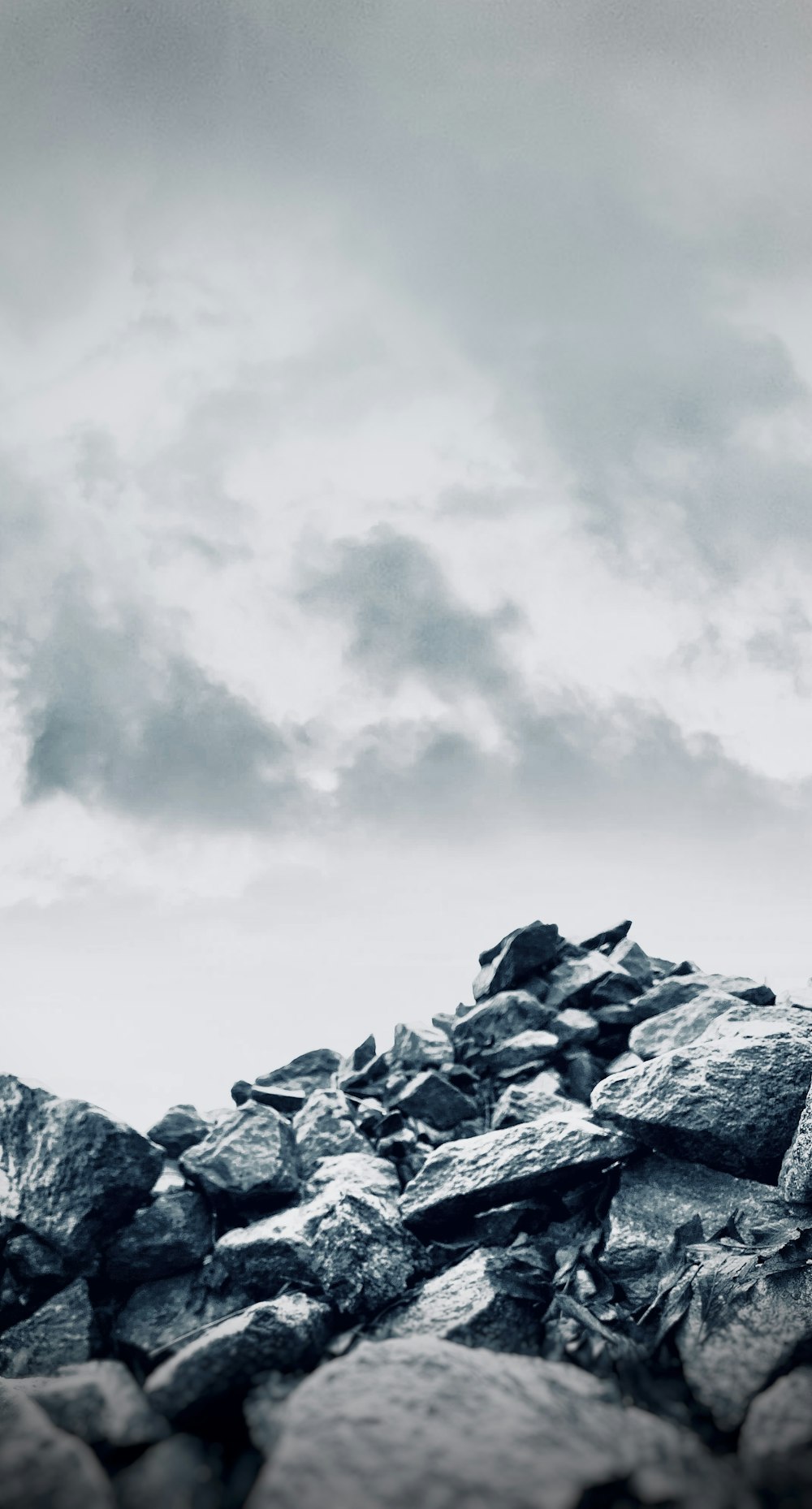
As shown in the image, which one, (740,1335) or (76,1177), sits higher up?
(76,1177)

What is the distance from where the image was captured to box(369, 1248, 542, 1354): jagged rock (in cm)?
464

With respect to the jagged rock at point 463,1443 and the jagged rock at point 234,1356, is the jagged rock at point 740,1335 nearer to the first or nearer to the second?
the jagged rock at point 463,1443

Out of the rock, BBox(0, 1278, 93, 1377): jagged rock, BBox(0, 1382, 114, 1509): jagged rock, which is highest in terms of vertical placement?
the rock

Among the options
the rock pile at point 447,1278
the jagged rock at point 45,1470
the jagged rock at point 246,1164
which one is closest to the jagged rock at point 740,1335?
the rock pile at point 447,1278

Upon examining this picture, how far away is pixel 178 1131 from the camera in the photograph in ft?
28.3

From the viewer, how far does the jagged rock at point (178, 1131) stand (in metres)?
8.44

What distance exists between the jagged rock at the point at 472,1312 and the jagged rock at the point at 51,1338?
2.65 metres

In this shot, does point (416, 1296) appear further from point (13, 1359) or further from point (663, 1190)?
point (13, 1359)

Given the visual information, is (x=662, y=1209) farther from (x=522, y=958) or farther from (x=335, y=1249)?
(x=522, y=958)

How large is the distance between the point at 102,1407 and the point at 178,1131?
19.3 ft

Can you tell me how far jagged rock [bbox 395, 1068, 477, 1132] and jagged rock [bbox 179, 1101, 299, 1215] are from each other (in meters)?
1.52

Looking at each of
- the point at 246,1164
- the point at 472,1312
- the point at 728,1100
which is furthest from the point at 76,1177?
the point at 728,1100

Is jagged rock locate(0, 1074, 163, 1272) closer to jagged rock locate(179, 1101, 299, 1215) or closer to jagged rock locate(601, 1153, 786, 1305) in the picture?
jagged rock locate(179, 1101, 299, 1215)

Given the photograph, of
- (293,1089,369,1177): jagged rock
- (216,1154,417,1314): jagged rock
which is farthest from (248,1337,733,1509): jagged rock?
(293,1089,369,1177): jagged rock
